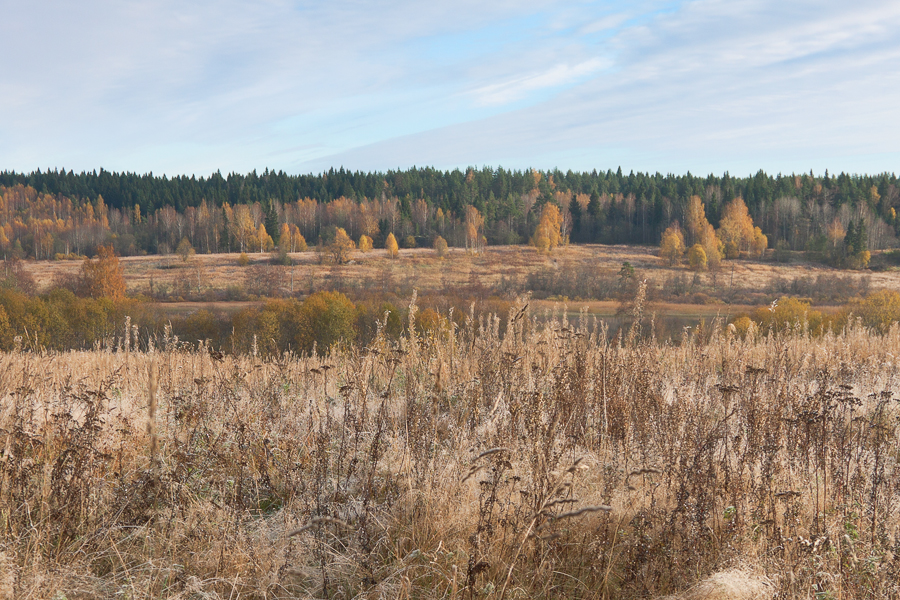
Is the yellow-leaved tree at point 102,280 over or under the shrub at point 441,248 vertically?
under

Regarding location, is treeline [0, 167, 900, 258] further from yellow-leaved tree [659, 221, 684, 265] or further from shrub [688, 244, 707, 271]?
shrub [688, 244, 707, 271]

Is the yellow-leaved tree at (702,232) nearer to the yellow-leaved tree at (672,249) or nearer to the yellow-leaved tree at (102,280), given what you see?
the yellow-leaved tree at (672,249)

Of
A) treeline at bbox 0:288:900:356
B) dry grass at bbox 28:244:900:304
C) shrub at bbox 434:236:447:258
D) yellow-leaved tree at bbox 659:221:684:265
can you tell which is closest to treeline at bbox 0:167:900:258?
shrub at bbox 434:236:447:258

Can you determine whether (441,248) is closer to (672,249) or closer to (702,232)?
(672,249)

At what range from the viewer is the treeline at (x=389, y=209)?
91056 millimetres

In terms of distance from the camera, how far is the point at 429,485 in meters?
3.19

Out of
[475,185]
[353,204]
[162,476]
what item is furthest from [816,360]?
[475,185]

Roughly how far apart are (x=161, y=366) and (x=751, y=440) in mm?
6243

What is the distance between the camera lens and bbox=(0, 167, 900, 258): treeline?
9106 centimetres

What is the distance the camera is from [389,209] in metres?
105

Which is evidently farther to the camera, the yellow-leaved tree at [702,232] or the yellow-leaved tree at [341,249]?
the yellow-leaved tree at [702,232]

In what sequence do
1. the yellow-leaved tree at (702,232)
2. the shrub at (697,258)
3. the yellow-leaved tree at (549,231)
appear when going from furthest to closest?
1. the yellow-leaved tree at (549,231)
2. the yellow-leaved tree at (702,232)
3. the shrub at (697,258)

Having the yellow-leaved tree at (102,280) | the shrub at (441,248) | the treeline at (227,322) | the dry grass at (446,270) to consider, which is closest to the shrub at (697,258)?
the dry grass at (446,270)

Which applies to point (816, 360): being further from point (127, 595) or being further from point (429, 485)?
point (127, 595)
